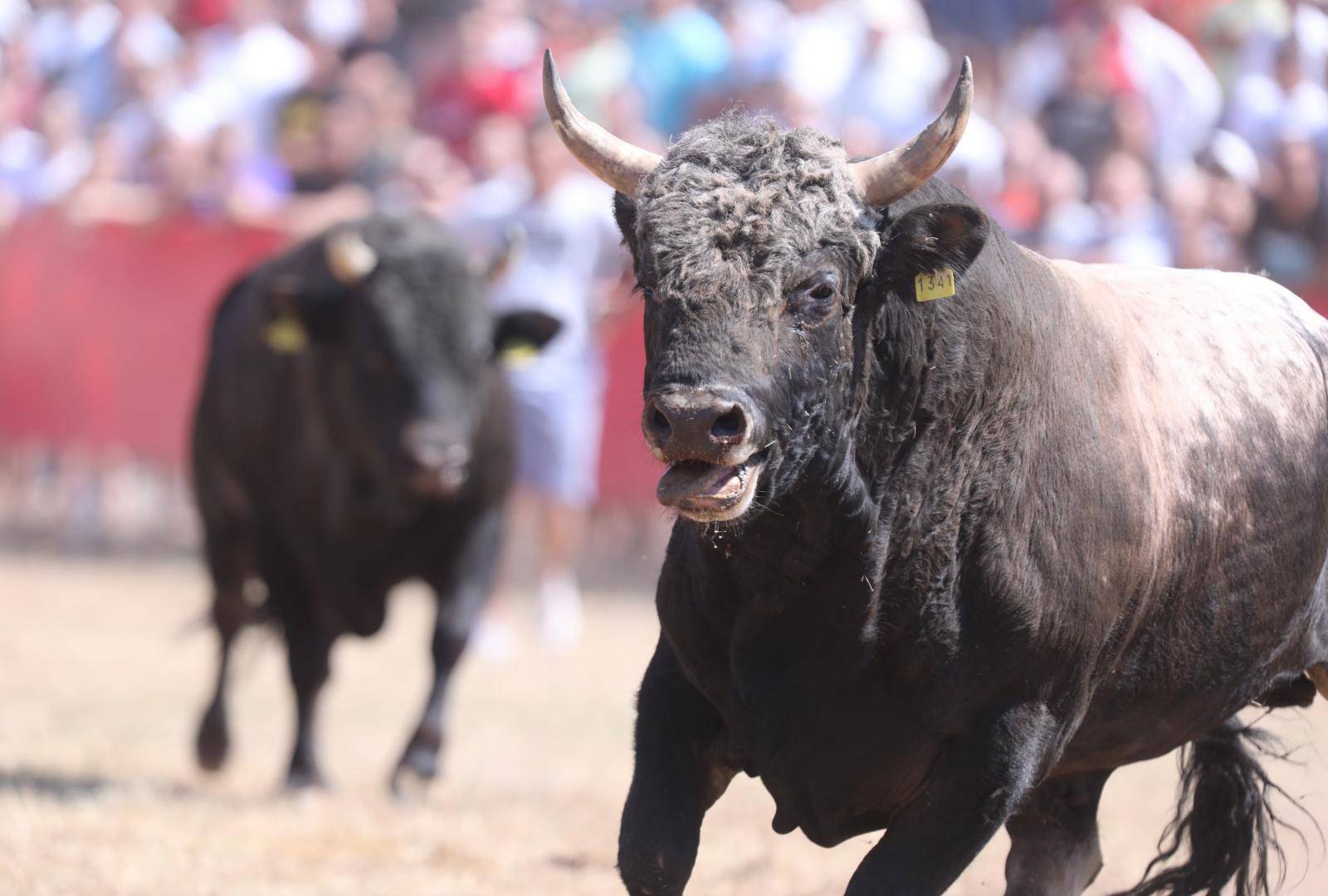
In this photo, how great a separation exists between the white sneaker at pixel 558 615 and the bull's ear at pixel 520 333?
3.21m

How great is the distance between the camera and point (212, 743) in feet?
24.4

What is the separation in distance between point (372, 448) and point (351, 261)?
0.72m

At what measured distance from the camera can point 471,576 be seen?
23.8ft

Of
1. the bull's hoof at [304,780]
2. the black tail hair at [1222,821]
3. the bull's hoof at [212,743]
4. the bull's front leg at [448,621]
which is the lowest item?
the bull's hoof at [212,743]

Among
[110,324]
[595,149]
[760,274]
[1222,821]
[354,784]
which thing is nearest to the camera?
[760,274]

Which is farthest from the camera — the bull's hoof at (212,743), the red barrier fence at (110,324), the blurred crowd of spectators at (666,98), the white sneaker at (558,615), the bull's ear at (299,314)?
the red barrier fence at (110,324)

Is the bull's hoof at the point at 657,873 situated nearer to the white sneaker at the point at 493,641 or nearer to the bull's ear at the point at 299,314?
the bull's ear at the point at 299,314

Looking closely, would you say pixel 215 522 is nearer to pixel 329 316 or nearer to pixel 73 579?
pixel 329 316

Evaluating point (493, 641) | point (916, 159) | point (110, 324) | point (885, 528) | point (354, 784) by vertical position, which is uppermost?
point (916, 159)

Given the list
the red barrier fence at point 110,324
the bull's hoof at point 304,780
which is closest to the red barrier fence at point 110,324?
the red barrier fence at point 110,324

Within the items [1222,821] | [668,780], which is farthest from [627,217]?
[1222,821]

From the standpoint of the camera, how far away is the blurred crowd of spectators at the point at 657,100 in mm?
9859

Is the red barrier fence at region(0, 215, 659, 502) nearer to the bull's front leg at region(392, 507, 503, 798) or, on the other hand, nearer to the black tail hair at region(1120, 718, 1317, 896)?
the bull's front leg at region(392, 507, 503, 798)

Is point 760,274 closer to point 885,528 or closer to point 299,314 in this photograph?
point 885,528
